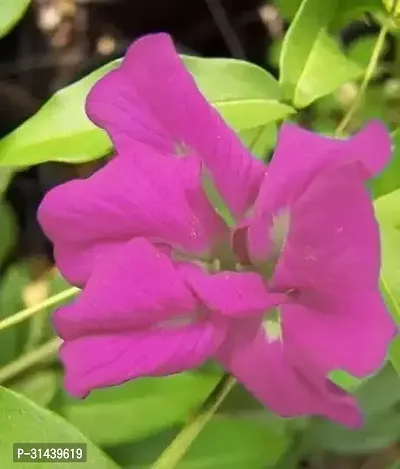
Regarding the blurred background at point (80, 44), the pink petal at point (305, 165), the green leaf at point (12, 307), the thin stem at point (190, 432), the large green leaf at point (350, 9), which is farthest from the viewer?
the blurred background at point (80, 44)

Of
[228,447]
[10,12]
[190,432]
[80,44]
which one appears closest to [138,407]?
[228,447]

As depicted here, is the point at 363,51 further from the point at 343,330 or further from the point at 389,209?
the point at 343,330

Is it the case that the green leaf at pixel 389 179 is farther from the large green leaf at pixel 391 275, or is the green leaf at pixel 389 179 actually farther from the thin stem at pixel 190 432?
the thin stem at pixel 190 432

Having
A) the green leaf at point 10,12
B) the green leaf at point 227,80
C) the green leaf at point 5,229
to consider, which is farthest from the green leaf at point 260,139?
the green leaf at point 5,229

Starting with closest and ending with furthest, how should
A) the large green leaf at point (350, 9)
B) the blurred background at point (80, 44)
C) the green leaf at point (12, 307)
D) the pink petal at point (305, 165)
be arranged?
the pink petal at point (305, 165) → the large green leaf at point (350, 9) → the green leaf at point (12, 307) → the blurred background at point (80, 44)

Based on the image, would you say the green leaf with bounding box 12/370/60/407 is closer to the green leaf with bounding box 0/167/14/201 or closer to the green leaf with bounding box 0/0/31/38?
the green leaf with bounding box 0/167/14/201

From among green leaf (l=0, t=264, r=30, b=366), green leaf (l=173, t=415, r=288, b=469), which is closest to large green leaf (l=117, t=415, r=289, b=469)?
green leaf (l=173, t=415, r=288, b=469)
